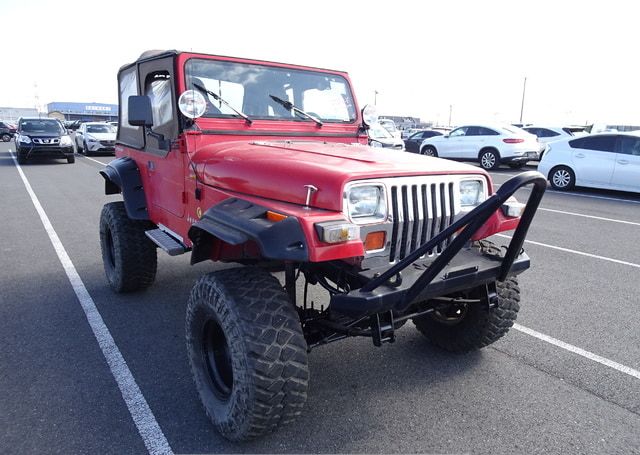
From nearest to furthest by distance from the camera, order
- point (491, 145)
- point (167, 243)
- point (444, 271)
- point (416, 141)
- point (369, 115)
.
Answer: point (444, 271) → point (167, 243) → point (369, 115) → point (491, 145) → point (416, 141)

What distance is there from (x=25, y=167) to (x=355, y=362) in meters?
17.7

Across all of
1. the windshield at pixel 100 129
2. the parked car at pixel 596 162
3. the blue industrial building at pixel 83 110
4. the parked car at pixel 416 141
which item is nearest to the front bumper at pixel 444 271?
the parked car at pixel 596 162

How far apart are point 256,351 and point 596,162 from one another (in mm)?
12014

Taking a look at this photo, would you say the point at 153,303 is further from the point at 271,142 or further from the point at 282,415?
the point at 282,415

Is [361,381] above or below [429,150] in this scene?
below

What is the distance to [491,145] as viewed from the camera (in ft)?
53.9

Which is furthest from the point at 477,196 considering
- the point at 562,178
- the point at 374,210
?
the point at 562,178

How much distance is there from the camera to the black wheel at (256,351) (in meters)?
2.31

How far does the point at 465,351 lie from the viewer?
3516mm

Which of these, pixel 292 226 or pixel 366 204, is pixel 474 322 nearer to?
pixel 366 204

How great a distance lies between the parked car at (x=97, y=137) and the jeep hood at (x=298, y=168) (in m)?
19.9

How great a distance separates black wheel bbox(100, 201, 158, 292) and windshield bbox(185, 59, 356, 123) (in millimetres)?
1591

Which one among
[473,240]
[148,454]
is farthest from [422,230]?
[148,454]

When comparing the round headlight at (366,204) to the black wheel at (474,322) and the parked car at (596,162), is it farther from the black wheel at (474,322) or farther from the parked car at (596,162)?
the parked car at (596,162)
